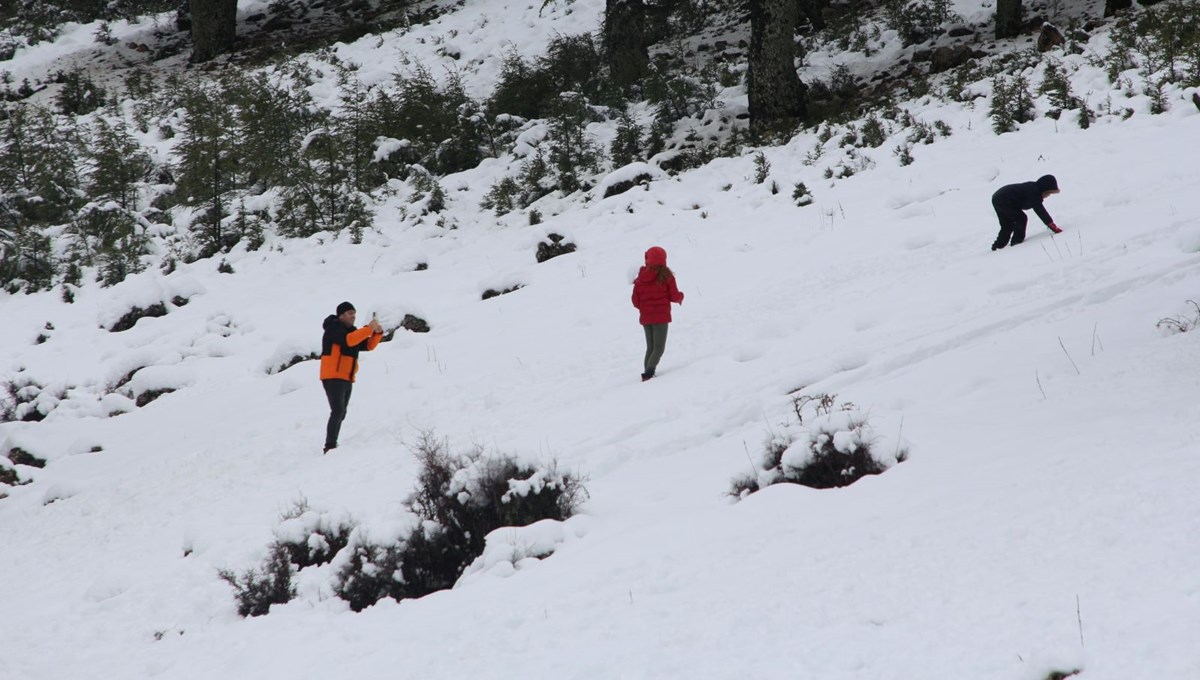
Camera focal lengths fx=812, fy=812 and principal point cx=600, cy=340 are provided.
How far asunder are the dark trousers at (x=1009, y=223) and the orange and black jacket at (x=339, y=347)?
23.6ft

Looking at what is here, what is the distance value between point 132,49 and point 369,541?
26.2 meters

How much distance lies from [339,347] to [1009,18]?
51.6 feet

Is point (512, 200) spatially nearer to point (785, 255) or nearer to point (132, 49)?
point (785, 255)

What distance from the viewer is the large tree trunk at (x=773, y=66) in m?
15.5

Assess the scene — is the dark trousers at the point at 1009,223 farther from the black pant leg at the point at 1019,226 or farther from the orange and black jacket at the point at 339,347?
the orange and black jacket at the point at 339,347

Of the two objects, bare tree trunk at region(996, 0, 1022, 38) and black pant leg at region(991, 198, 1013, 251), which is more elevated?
bare tree trunk at region(996, 0, 1022, 38)

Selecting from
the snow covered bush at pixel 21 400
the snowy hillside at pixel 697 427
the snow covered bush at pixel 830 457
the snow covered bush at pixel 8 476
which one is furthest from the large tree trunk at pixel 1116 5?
the snow covered bush at pixel 21 400

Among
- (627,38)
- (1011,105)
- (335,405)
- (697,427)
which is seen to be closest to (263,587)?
(697,427)

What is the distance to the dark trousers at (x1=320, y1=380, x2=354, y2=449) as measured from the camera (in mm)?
8367

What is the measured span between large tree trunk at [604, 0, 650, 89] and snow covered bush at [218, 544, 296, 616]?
16387mm

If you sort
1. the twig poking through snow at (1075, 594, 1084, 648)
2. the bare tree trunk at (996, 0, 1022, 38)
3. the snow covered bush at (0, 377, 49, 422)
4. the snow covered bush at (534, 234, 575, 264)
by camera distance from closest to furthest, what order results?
the twig poking through snow at (1075, 594, 1084, 648) < the snow covered bush at (0, 377, 49, 422) < the snow covered bush at (534, 234, 575, 264) < the bare tree trunk at (996, 0, 1022, 38)

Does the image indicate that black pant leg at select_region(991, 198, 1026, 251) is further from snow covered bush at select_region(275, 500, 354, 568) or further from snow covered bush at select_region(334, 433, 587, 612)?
snow covered bush at select_region(275, 500, 354, 568)

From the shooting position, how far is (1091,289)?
24.8 feet

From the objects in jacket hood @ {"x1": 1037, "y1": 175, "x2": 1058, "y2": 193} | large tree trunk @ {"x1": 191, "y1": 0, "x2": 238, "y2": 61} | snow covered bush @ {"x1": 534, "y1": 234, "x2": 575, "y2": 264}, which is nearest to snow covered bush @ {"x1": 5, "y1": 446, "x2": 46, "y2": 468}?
snow covered bush @ {"x1": 534, "y1": 234, "x2": 575, "y2": 264}
